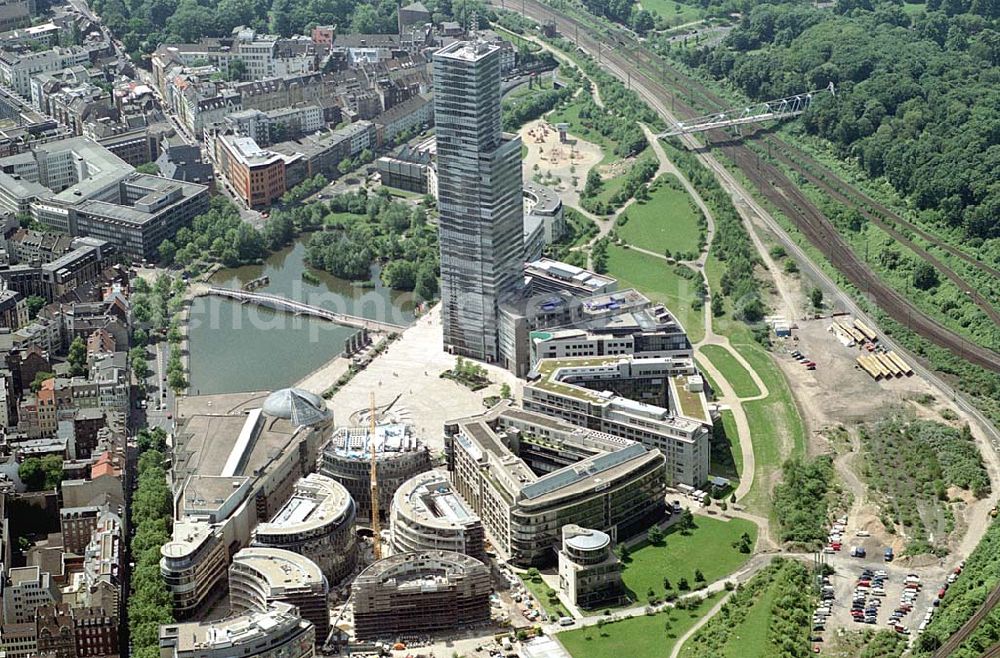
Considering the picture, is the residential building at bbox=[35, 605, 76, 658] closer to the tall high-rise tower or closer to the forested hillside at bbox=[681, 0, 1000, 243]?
the tall high-rise tower

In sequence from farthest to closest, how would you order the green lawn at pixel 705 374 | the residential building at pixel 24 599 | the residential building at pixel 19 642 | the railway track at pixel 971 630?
the green lawn at pixel 705 374 → the residential building at pixel 24 599 → the residential building at pixel 19 642 → the railway track at pixel 971 630

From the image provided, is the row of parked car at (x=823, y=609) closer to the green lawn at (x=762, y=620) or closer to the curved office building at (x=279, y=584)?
the green lawn at (x=762, y=620)

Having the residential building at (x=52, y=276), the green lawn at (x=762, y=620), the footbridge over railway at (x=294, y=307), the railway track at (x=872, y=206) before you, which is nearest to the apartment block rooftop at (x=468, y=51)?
the footbridge over railway at (x=294, y=307)

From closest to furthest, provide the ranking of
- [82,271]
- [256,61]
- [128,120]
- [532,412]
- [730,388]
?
1. [532,412]
2. [730,388]
3. [82,271]
4. [128,120]
5. [256,61]

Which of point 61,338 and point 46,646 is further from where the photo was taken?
point 61,338

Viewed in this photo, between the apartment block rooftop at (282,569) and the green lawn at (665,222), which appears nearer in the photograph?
the apartment block rooftop at (282,569)

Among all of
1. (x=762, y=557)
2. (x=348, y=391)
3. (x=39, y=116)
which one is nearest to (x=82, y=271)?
(x=348, y=391)

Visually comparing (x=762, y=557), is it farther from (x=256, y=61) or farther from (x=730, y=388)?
(x=256, y=61)
